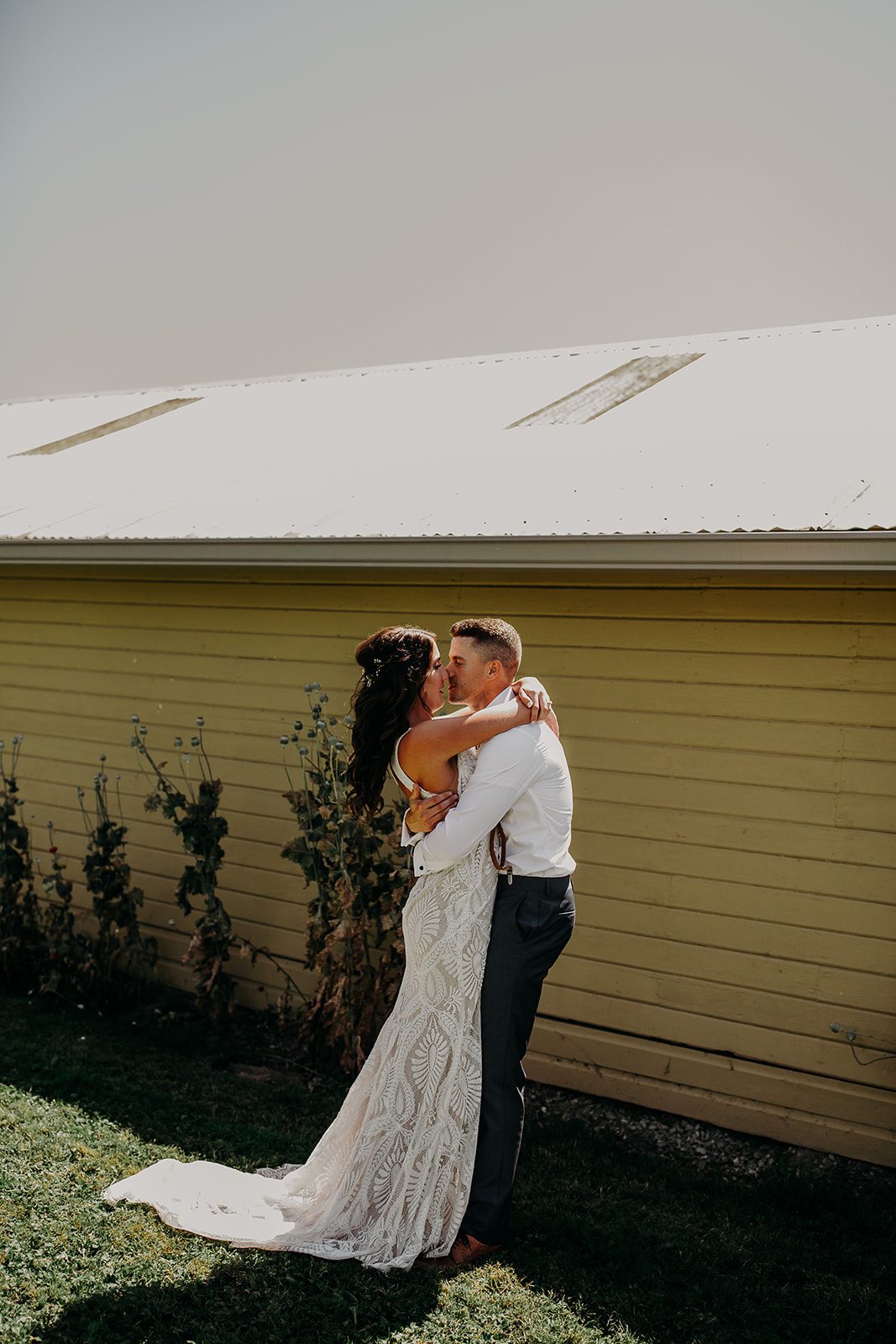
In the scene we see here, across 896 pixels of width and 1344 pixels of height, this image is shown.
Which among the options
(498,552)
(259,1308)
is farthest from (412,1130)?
(498,552)

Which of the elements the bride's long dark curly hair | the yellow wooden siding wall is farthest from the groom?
the yellow wooden siding wall

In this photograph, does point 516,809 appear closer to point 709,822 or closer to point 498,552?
point 498,552

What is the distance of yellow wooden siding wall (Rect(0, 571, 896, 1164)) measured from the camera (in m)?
4.43

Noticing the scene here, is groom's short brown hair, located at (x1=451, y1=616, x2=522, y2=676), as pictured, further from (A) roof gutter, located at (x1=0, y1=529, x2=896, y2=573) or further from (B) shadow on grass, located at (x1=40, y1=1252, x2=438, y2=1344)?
(B) shadow on grass, located at (x1=40, y1=1252, x2=438, y2=1344)

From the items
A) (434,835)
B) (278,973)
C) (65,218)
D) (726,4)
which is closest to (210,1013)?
(278,973)

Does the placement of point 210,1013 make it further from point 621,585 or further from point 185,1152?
point 621,585

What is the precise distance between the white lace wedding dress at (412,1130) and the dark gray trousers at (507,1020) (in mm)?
43

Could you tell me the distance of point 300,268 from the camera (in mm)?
41062

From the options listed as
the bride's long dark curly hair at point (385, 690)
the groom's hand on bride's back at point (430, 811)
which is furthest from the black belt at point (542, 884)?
the bride's long dark curly hair at point (385, 690)

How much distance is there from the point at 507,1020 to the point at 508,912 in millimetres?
352

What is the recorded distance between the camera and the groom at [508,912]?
3480 mm

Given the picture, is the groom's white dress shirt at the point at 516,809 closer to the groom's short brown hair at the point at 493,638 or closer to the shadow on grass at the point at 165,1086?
the groom's short brown hair at the point at 493,638

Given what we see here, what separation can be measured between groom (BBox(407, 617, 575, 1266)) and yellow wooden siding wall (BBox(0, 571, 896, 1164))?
143 centimetres

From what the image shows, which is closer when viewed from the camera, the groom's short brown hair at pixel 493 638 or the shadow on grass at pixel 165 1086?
the groom's short brown hair at pixel 493 638
